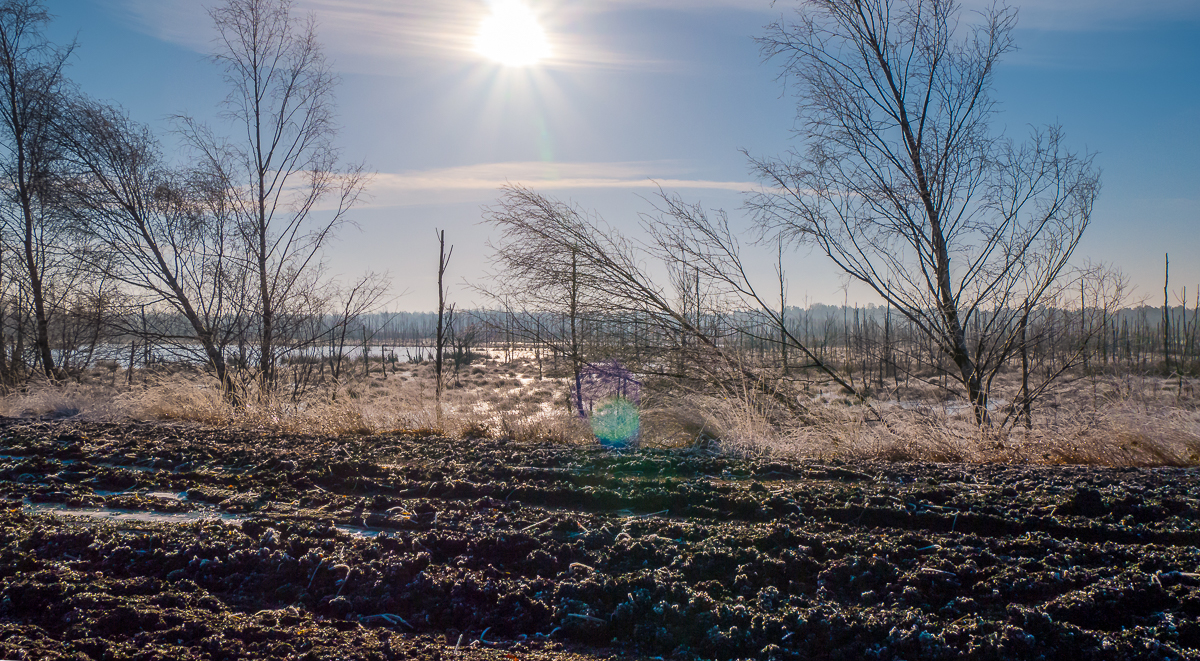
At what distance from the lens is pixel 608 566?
2848 millimetres

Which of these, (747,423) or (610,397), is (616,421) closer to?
(610,397)

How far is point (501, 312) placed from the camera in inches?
426

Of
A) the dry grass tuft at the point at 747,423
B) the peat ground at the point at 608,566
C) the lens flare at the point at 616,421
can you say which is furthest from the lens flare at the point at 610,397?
the peat ground at the point at 608,566

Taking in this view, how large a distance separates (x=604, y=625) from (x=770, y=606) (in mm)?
662

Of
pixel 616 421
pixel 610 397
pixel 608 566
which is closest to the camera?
pixel 608 566

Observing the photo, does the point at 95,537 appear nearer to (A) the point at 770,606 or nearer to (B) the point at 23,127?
(A) the point at 770,606

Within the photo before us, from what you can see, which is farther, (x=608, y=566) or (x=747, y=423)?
(x=747, y=423)

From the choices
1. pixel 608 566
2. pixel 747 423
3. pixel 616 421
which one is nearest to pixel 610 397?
pixel 616 421

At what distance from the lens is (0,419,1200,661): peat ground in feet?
7.14

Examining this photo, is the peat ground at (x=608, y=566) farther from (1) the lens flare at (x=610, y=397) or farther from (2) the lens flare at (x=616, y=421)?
(1) the lens flare at (x=610, y=397)

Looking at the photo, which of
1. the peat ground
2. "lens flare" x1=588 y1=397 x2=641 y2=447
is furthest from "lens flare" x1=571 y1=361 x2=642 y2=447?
the peat ground

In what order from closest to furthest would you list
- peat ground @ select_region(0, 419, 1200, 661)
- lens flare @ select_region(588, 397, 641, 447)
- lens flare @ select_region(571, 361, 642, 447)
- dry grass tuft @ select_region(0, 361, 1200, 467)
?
peat ground @ select_region(0, 419, 1200, 661), dry grass tuft @ select_region(0, 361, 1200, 467), lens flare @ select_region(588, 397, 641, 447), lens flare @ select_region(571, 361, 642, 447)

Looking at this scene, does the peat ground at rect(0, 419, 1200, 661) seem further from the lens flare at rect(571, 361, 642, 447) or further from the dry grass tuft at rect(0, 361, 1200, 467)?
the lens flare at rect(571, 361, 642, 447)

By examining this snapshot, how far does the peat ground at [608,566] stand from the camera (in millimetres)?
2178
